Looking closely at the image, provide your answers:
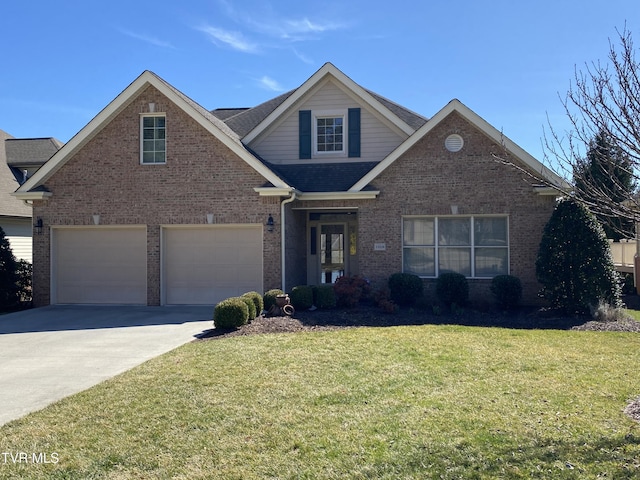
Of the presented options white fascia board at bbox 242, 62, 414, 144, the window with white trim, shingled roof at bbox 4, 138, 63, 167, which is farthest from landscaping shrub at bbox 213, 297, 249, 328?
shingled roof at bbox 4, 138, 63, 167

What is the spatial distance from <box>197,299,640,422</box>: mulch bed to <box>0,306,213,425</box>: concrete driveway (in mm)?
1338

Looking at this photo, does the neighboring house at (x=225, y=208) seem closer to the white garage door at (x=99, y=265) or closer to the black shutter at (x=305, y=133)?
the white garage door at (x=99, y=265)

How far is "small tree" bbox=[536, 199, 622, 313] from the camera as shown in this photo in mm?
12320

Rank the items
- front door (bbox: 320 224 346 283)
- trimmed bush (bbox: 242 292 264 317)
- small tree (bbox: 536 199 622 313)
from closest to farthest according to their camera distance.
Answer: trimmed bush (bbox: 242 292 264 317) → small tree (bbox: 536 199 622 313) → front door (bbox: 320 224 346 283)

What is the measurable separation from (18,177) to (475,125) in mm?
18711

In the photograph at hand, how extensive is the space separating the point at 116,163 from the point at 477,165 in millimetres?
10438

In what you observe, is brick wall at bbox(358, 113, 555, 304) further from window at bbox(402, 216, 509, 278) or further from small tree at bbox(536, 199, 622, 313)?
small tree at bbox(536, 199, 622, 313)


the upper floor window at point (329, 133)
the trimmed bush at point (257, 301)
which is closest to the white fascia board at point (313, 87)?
the upper floor window at point (329, 133)

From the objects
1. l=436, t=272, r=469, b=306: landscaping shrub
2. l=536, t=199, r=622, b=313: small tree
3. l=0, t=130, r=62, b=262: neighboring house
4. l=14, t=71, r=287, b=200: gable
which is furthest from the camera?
l=0, t=130, r=62, b=262: neighboring house

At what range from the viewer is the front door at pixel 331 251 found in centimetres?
1753

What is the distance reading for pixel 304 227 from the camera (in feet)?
56.3

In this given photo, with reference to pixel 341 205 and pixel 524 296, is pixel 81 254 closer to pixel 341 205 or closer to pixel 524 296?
pixel 341 205

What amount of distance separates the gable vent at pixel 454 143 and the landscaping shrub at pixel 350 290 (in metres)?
4.59

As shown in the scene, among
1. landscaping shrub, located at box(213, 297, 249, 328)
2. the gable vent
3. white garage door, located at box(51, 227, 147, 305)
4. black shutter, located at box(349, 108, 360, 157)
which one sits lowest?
landscaping shrub, located at box(213, 297, 249, 328)
